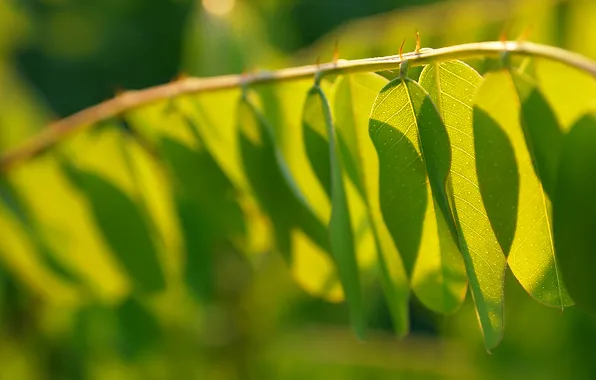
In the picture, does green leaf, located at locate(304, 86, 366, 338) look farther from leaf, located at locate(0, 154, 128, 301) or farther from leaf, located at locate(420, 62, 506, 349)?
leaf, located at locate(0, 154, 128, 301)

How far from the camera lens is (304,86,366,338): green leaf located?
887mm

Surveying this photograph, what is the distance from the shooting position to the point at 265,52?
192 cm

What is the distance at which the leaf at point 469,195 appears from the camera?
2.49 ft

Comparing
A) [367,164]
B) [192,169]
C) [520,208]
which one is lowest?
[520,208]

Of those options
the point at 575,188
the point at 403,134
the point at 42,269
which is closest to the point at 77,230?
the point at 42,269

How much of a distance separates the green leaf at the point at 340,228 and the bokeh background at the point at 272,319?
236 millimetres

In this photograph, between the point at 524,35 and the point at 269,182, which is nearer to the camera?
the point at 524,35

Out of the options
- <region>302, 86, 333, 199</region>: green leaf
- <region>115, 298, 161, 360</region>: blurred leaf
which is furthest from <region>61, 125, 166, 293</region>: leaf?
<region>302, 86, 333, 199</region>: green leaf

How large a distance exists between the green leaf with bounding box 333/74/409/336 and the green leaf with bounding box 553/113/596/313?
21cm

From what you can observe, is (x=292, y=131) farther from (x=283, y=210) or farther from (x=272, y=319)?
(x=272, y=319)

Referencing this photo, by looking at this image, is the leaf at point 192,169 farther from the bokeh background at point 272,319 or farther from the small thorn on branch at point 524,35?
the small thorn on branch at point 524,35

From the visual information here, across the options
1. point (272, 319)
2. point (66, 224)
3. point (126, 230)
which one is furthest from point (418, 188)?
point (272, 319)

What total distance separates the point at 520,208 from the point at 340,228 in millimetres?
200

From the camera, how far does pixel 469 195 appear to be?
0.79 metres
